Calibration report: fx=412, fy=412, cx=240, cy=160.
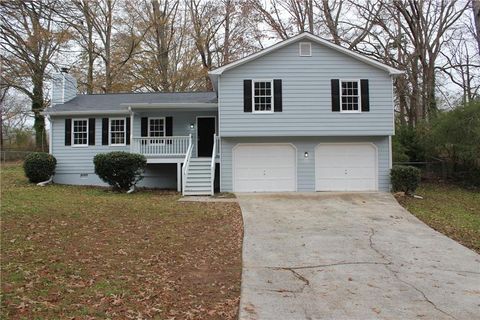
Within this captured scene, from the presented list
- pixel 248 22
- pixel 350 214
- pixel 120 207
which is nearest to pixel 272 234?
pixel 350 214

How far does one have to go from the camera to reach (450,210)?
540 inches

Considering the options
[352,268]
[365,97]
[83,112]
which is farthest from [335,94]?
[83,112]

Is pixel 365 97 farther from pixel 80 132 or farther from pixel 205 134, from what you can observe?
pixel 80 132

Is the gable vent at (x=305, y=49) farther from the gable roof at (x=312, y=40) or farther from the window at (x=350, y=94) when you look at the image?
the window at (x=350, y=94)

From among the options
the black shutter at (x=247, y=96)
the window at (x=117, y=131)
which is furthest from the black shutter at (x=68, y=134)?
the black shutter at (x=247, y=96)

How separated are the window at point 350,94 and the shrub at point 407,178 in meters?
3.16

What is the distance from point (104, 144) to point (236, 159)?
6.58 m

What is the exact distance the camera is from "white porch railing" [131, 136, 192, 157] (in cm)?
1795

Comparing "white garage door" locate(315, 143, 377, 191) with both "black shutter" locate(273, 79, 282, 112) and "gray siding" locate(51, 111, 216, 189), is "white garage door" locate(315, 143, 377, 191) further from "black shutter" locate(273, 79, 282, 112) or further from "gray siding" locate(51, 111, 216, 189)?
"gray siding" locate(51, 111, 216, 189)

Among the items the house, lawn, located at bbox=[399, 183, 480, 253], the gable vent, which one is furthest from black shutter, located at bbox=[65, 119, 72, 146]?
lawn, located at bbox=[399, 183, 480, 253]

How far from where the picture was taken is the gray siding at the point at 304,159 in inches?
678

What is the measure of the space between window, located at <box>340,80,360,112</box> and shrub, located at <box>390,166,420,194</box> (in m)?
3.16

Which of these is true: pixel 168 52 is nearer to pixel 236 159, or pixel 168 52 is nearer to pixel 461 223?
pixel 236 159

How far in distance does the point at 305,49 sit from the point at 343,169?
5252 millimetres
